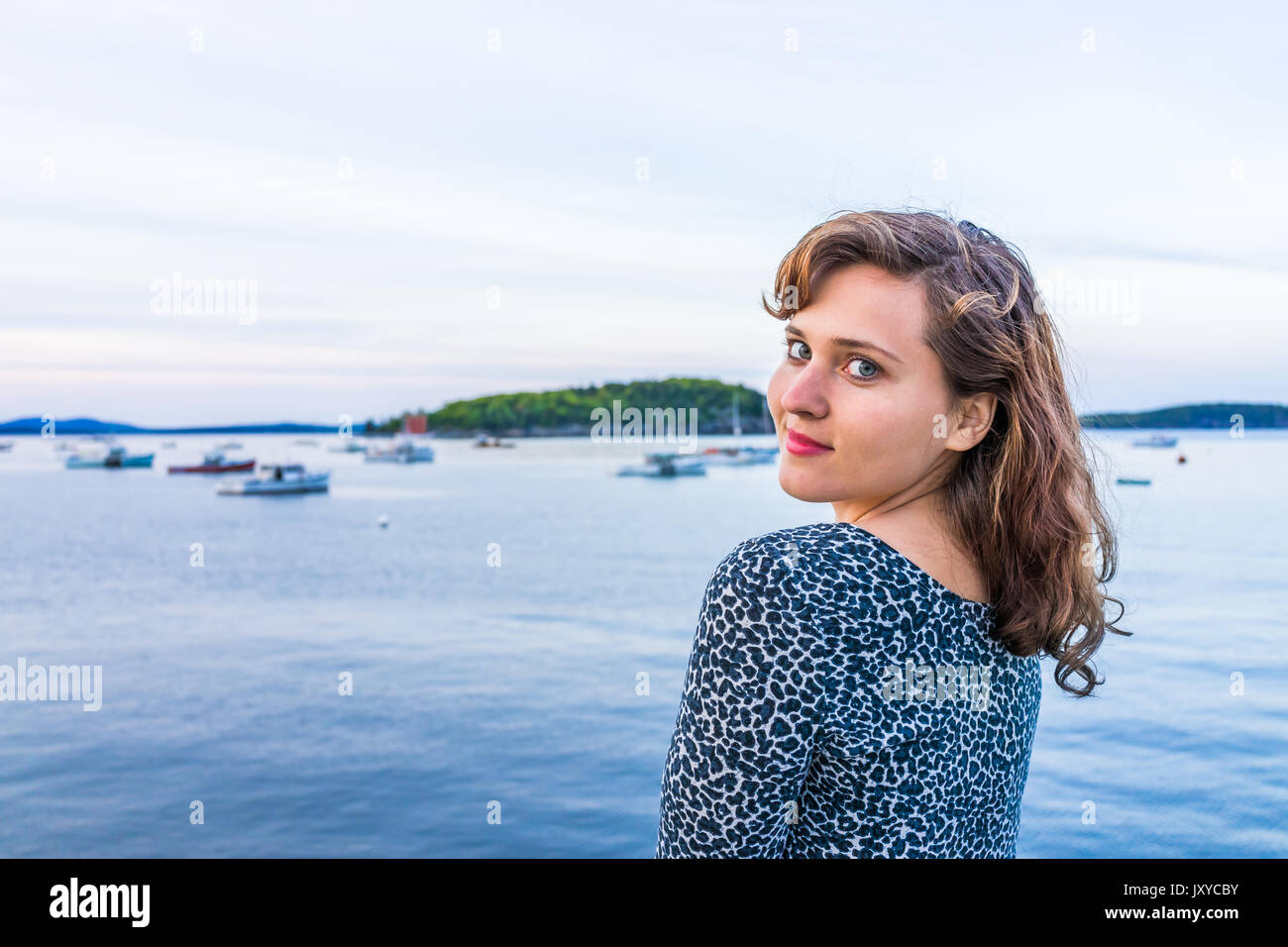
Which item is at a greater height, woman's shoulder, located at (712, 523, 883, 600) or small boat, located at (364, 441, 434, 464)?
woman's shoulder, located at (712, 523, 883, 600)

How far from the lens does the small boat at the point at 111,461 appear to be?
95.4 meters

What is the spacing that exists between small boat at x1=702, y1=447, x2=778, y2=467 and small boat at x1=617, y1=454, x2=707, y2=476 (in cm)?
706

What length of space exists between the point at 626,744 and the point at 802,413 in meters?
12.3

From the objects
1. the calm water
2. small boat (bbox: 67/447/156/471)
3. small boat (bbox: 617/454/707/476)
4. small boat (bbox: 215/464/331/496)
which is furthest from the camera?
small boat (bbox: 67/447/156/471)

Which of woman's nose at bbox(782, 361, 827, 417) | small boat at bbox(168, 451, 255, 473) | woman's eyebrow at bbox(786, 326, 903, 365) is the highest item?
woman's eyebrow at bbox(786, 326, 903, 365)

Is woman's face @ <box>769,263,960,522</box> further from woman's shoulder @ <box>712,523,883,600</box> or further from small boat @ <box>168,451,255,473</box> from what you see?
small boat @ <box>168,451,255,473</box>

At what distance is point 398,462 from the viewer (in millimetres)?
96625

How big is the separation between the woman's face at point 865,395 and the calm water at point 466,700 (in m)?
0.56

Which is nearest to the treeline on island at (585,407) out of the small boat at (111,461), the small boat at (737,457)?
the small boat at (737,457)

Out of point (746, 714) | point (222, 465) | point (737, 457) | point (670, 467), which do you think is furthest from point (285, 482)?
point (746, 714)

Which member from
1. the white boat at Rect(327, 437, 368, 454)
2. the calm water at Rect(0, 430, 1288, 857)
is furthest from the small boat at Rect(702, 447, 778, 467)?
the calm water at Rect(0, 430, 1288, 857)

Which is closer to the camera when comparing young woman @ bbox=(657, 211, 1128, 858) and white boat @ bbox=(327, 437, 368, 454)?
young woman @ bbox=(657, 211, 1128, 858)

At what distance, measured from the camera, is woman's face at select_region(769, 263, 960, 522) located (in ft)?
4.12

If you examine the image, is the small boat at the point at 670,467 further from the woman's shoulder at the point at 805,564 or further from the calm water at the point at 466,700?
the woman's shoulder at the point at 805,564
